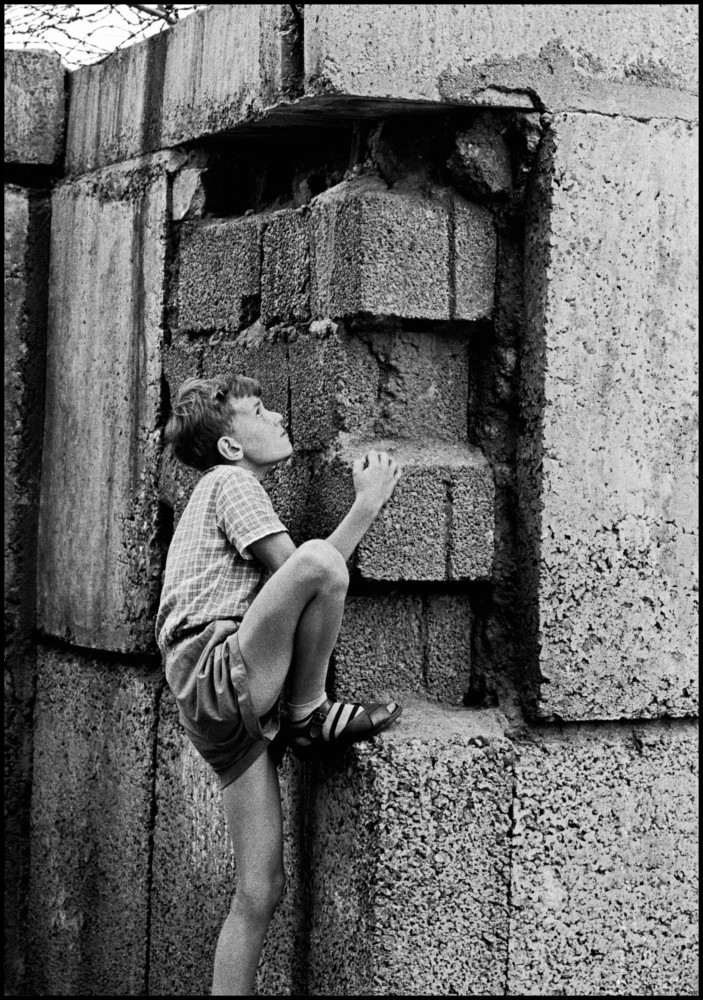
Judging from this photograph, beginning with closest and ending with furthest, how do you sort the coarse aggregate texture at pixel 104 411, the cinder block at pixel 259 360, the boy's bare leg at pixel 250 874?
1. the boy's bare leg at pixel 250 874
2. the cinder block at pixel 259 360
3. the coarse aggregate texture at pixel 104 411

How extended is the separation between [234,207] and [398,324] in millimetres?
962

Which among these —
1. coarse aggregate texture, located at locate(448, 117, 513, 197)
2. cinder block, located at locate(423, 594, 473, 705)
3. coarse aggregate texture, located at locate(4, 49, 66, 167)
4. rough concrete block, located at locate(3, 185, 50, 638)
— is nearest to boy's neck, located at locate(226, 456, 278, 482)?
cinder block, located at locate(423, 594, 473, 705)

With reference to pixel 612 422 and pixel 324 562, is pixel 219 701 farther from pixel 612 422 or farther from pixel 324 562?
pixel 612 422

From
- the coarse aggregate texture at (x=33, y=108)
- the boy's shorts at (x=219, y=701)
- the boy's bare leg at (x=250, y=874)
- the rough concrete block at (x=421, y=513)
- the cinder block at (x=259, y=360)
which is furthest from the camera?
the coarse aggregate texture at (x=33, y=108)

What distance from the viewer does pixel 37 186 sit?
557 cm

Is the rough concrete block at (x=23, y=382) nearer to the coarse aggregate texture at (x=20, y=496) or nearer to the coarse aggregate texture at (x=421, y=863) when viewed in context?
the coarse aggregate texture at (x=20, y=496)

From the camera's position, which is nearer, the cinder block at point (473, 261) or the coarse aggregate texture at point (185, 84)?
the cinder block at point (473, 261)

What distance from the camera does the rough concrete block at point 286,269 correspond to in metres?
4.20

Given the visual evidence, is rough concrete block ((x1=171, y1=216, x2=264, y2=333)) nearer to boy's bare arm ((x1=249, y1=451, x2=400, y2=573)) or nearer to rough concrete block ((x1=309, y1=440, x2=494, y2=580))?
rough concrete block ((x1=309, y1=440, x2=494, y2=580))

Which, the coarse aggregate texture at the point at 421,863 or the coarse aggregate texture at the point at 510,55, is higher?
the coarse aggregate texture at the point at 510,55

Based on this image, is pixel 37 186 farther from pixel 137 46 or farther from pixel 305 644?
pixel 305 644

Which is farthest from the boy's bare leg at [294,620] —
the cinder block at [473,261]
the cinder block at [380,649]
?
the cinder block at [473,261]

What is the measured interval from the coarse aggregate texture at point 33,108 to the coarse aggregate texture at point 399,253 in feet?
5.71

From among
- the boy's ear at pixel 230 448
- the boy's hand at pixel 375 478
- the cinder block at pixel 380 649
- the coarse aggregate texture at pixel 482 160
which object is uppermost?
the coarse aggregate texture at pixel 482 160
